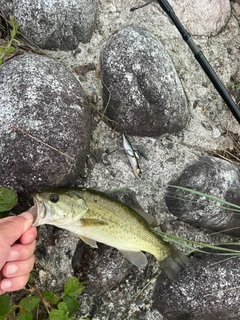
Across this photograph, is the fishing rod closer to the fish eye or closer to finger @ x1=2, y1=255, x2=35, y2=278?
the fish eye

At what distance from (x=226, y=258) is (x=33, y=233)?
1617 millimetres

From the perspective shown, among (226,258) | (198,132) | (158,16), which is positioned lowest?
(226,258)

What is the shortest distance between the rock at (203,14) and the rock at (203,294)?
2.08 metres

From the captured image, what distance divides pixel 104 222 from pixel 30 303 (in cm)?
73

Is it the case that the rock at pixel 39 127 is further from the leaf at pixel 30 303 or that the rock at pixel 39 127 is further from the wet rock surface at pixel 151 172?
the leaf at pixel 30 303

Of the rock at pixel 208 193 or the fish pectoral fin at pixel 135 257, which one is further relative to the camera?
the rock at pixel 208 193

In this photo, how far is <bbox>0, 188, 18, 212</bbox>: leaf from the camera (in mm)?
3043

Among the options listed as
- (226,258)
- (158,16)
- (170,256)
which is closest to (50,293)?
(170,256)

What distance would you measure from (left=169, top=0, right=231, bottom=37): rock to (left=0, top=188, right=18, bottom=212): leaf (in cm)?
219

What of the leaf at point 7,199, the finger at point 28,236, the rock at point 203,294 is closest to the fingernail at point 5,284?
the finger at point 28,236

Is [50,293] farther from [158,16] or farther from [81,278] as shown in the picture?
[158,16]

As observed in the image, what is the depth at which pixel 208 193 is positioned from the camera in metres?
3.70

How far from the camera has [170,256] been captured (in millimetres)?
3369

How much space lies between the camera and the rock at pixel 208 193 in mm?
3699
